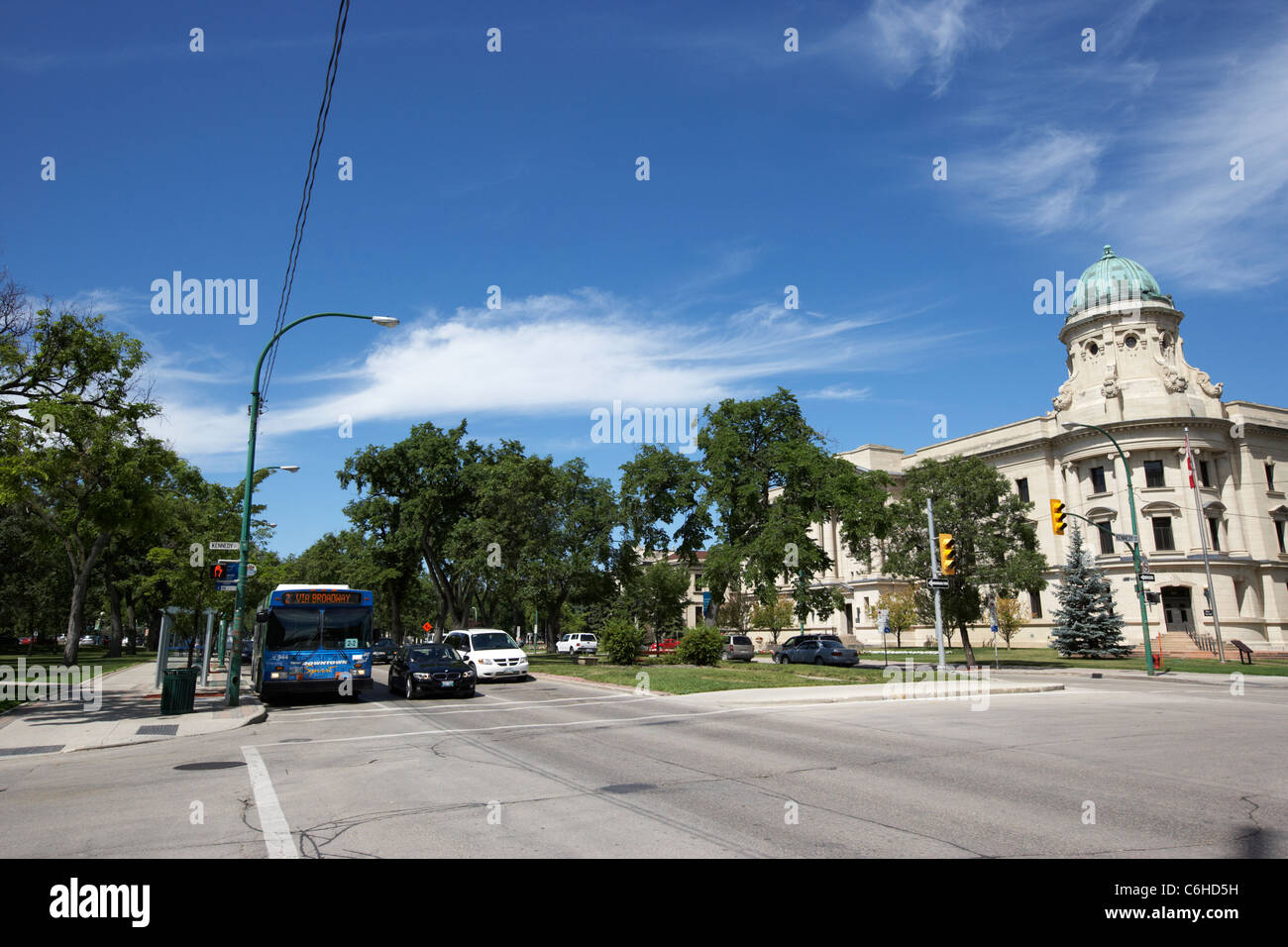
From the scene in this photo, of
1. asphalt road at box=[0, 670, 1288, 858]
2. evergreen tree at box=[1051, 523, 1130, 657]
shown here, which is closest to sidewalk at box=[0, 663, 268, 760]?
asphalt road at box=[0, 670, 1288, 858]

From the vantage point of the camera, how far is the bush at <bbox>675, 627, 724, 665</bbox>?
31625 mm

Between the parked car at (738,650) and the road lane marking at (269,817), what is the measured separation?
124 ft

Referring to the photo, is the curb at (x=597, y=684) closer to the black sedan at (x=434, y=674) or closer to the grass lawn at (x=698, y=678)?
the grass lawn at (x=698, y=678)

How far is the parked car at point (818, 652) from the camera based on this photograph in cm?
3762

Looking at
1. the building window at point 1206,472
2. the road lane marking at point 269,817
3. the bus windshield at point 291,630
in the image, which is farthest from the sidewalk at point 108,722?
the building window at point 1206,472

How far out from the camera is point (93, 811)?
25.7 ft

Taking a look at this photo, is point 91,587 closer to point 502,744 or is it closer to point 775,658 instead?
point 775,658

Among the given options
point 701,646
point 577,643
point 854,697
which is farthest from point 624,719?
point 577,643

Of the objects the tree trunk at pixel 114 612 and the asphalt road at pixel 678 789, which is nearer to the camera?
the asphalt road at pixel 678 789

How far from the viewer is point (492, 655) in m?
27.5

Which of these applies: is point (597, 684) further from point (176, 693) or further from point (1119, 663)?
point (1119, 663)

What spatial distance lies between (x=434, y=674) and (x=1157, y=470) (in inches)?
2176

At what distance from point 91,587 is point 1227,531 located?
84.9 meters
